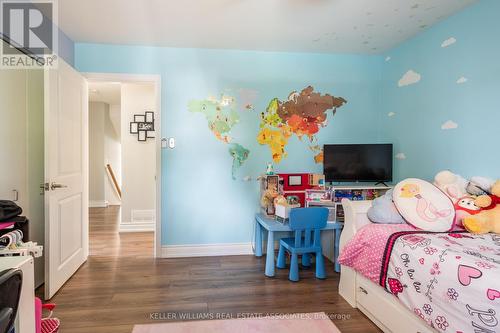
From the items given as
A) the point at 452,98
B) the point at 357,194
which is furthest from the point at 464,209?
the point at 357,194

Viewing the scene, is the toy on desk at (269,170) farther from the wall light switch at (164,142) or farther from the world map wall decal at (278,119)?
the wall light switch at (164,142)

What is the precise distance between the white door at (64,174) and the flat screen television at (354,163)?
2.60 metres

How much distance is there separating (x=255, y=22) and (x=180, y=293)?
2494 mm

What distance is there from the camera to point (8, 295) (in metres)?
0.87

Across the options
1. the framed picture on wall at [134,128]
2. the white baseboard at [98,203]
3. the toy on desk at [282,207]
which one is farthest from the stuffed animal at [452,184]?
the white baseboard at [98,203]

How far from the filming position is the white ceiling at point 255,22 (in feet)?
8.25

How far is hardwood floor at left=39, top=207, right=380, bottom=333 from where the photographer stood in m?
2.22

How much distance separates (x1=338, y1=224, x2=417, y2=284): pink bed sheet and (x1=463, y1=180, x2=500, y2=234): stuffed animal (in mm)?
370

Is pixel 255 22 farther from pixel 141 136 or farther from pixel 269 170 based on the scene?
pixel 141 136

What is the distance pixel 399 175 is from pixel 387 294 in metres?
1.83

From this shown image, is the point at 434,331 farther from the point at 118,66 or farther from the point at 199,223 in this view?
the point at 118,66

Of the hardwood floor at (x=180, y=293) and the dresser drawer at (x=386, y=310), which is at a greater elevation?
the dresser drawer at (x=386, y=310)

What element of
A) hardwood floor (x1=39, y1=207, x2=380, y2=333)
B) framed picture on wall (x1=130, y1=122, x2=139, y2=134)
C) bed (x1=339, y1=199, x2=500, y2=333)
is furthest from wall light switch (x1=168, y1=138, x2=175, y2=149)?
bed (x1=339, y1=199, x2=500, y2=333)

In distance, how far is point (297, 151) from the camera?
3688 millimetres
